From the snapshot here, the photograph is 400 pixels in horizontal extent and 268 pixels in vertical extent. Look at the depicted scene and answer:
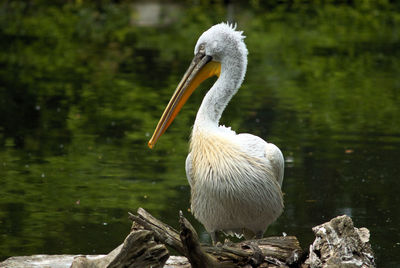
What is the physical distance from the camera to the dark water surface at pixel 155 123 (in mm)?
6195

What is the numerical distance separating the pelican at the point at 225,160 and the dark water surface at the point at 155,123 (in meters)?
1.04

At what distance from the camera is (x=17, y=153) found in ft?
26.5

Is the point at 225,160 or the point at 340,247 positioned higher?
the point at 225,160

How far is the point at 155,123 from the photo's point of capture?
30.9ft

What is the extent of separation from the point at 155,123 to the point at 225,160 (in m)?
4.93

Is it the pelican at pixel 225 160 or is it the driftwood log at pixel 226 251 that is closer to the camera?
the driftwood log at pixel 226 251

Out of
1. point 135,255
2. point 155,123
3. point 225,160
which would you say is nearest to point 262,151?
point 225,160

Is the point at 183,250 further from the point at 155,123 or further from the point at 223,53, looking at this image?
the point at 155,123

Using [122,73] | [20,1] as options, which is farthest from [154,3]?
[122,73]

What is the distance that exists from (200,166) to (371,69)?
9.24m

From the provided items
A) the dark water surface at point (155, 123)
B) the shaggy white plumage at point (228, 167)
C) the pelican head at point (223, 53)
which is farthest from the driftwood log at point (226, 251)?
the dark water surface at point (155, 123)

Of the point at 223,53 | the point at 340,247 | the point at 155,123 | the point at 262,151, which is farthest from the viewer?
the point at 155,123

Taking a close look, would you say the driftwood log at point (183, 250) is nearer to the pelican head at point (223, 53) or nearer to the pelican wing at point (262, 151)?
the pelican wing at point (262, 151)

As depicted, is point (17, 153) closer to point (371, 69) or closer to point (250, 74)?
point (250, 74)
